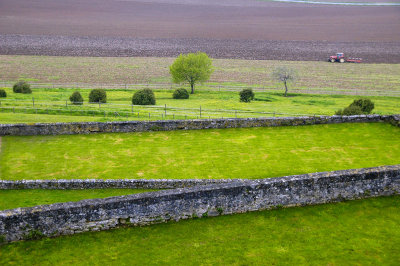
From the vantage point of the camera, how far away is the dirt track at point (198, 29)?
100062mm

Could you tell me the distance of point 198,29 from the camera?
120 meters

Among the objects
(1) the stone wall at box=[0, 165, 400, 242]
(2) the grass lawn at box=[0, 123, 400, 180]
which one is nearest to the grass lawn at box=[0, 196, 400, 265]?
(1) the stone wall at box=[0, 165, 400, 242]

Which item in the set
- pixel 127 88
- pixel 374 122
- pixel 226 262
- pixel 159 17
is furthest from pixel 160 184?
pixel 159 17

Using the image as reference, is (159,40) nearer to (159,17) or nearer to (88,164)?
(159,17)

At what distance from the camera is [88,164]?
59.9ft

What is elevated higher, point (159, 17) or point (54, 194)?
point (159, 17)

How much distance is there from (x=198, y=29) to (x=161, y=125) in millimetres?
101932

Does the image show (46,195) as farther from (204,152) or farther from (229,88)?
(229,88)

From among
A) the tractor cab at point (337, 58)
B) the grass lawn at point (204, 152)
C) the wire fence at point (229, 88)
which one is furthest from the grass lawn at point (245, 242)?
the tractor cab at point (337, 58)

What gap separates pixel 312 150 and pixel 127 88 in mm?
49938

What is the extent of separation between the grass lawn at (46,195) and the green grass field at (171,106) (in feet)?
71.9

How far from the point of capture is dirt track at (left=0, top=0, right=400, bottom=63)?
100062 mm

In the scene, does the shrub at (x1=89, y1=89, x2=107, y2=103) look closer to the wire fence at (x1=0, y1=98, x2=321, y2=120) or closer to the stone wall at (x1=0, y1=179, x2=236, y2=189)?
the wire fence at (x1=0, y1=98, x2=321, y2=120)

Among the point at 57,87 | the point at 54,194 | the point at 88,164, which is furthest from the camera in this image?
the point at 57,87
